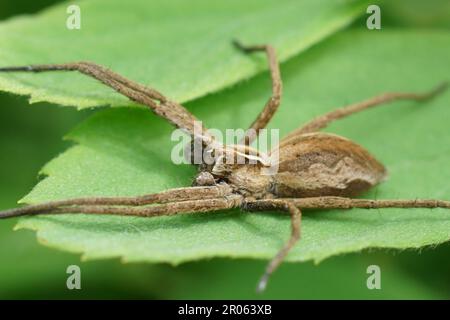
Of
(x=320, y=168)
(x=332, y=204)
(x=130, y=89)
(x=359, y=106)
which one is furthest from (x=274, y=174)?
(x=130, y=89)

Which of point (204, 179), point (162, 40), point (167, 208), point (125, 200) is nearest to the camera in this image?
point (125, 200)

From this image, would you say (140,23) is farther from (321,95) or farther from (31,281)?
(31,281)

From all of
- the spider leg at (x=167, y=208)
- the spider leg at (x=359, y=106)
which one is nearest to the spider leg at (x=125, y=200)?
the spider leg at (x=167, y=208)

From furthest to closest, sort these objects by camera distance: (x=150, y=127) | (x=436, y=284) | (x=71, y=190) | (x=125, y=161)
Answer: (x=436, y=284), (x=150, y=127), (x=125, y=161), (x=71, y=190)

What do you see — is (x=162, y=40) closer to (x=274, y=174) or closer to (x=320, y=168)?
(x=274, y=174)

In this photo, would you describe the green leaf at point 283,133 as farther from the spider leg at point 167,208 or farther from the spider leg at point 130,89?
the spider leg at point 130,89

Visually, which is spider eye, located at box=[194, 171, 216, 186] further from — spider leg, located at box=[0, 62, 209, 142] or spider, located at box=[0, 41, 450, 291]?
spider leg, located at box=[0, 62, 209, 142]
